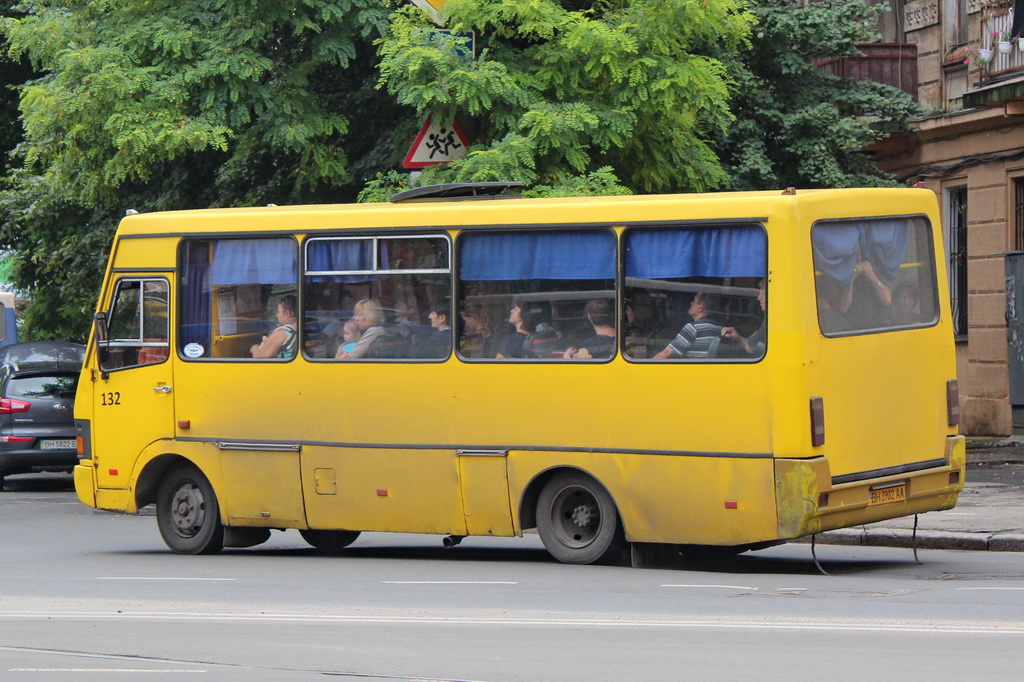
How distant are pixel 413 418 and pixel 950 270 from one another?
44.5 ft

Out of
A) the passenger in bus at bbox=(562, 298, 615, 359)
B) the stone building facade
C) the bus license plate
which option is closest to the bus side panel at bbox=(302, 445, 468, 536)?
the passenger in bus at bbox=(562, 298, 615, 359)

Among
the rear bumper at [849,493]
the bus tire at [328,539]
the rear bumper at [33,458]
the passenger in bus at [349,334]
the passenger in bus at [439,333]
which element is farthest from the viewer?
the rear bumper at [33,458]

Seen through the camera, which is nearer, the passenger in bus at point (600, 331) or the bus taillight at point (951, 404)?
the passenger in bus at point (600, 331)

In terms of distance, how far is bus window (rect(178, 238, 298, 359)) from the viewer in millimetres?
13328

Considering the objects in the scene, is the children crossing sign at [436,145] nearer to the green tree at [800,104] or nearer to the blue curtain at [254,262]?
the blue curtain at [254,262]

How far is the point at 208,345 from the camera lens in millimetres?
13711

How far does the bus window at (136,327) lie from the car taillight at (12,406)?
319 inches

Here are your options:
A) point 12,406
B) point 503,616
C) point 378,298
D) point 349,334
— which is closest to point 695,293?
point 378,298

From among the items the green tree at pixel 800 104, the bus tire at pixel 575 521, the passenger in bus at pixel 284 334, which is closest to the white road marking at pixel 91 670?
the bus tire at pixel 575 521

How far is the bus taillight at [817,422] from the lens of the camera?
11031 millimetres

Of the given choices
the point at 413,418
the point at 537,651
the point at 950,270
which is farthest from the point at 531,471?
the point at 950,270

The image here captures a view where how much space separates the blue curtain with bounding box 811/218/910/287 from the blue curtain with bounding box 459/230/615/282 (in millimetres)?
1469

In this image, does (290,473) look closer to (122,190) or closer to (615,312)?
(615,312)

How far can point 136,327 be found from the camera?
1412 cm
